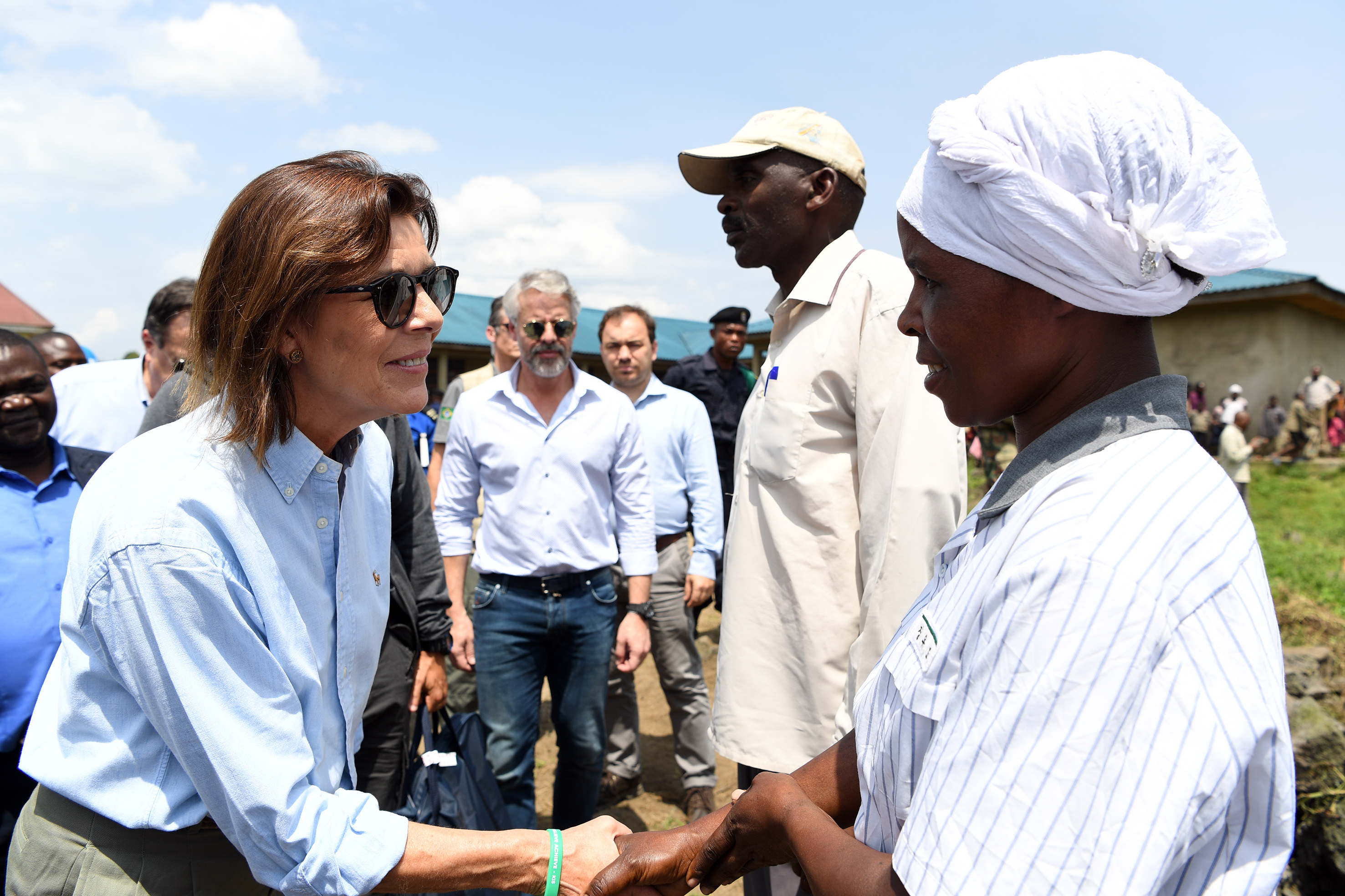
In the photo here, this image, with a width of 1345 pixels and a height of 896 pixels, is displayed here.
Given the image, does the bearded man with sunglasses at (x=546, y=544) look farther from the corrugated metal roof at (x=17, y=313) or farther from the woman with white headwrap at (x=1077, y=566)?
the corrugated metal roof at (x=17, y=313)

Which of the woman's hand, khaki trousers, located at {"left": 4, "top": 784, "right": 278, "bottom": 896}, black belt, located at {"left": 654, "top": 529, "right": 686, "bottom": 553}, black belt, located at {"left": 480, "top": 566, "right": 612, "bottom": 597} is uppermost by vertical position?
khaki trousers, located at {"left": 4, "top": 784, "right": 278, "bottom": 896}

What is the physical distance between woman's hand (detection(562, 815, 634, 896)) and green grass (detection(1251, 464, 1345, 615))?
15.3ft

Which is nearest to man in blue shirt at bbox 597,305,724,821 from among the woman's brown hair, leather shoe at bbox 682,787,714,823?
leather shoe at bbox 682,787,714,823

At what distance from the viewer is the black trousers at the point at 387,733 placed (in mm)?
2896

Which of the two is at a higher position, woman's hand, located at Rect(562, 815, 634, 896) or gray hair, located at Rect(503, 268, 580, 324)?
gray hair, located at Rect(503, 268, 580, 324)

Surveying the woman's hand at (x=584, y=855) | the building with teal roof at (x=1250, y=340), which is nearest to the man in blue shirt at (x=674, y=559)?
the woman's hand at (x=584, y=855)

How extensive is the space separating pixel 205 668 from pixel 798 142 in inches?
85.2

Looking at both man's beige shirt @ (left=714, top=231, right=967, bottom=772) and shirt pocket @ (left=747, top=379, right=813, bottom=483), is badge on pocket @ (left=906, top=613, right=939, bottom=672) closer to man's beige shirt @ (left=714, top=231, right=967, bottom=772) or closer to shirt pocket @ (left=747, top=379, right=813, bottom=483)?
man's beige shirt @ (left=714, top=231, right=967, bottom=772)

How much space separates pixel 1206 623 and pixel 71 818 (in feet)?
5.90

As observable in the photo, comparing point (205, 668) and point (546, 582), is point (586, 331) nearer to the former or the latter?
point (546, 582)

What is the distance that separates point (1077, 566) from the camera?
36.2 inches

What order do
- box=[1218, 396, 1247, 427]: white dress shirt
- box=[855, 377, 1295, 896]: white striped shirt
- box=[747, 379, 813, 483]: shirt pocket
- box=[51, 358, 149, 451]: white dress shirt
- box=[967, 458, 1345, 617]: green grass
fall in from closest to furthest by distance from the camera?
box=[855, 377, 1295, 896]: white striped shirt → box=[747, 379, 813, 483]: shirt pocket → box=[51, 358, 149, 451]: white dress shirt → box=[967, 458, 1345, 617]: green grass → box=[1218, 396, 1247, 427]: white dress shirt

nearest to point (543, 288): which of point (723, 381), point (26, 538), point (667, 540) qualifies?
point (667, 540)

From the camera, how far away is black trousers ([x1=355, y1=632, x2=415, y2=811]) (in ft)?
9.50
